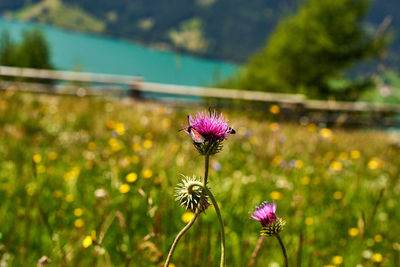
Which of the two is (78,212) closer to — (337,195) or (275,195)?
(275,195)

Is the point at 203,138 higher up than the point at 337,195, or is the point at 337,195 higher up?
the point at 203,138

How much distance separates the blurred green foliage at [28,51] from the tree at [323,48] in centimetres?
3996

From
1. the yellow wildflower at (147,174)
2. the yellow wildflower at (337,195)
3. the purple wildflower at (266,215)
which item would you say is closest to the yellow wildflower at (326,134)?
the yellow wildflower at (337,195)

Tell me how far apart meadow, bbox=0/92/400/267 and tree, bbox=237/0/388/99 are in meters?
22.2

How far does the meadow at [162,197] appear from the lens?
1.70 metres

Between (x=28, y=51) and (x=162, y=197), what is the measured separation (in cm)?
6148

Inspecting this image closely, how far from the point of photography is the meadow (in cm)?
170

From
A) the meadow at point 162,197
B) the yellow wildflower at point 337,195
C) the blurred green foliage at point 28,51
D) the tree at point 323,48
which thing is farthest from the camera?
the blurred green foliage at point 28,51

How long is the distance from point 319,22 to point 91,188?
28.9 meters

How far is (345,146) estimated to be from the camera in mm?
5758

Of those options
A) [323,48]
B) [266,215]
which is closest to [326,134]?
[266,215]

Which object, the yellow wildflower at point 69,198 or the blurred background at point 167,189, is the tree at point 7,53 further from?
the yellow wildflower at point 69,198

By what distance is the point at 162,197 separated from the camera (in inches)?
77.4

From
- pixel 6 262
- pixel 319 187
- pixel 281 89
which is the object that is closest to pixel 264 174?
pixel 319 187
